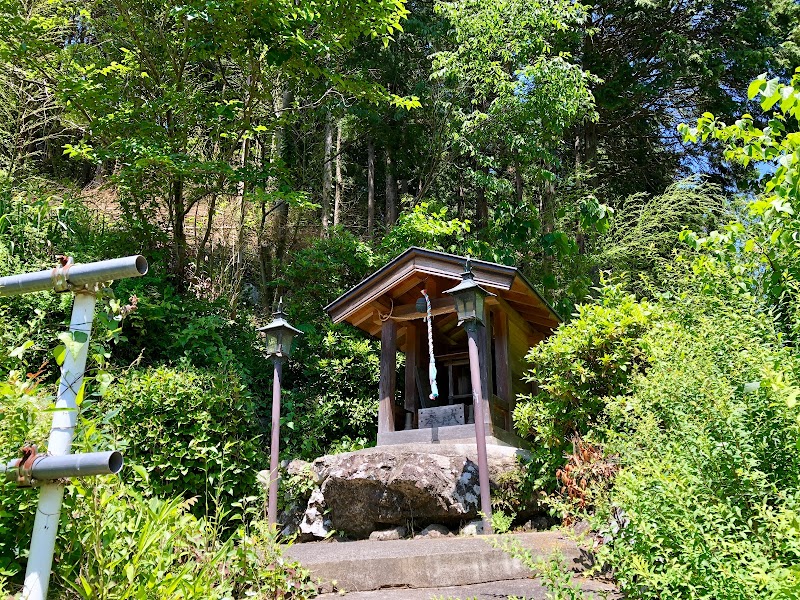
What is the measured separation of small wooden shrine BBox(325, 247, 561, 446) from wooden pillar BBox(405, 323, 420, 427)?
1 cm

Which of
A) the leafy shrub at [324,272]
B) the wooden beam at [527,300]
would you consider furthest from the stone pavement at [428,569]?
the leafy shrub at [324,272]

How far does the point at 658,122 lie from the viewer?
17344mm

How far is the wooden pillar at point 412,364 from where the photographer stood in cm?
926

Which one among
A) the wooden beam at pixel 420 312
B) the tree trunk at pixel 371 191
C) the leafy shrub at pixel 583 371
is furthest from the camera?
the tree trunk at pixel 371 191

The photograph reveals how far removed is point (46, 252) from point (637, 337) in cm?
952

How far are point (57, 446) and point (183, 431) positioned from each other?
560 centimetres

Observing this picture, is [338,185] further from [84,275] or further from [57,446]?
[57,446]

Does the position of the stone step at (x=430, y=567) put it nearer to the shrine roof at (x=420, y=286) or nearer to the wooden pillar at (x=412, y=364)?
the shrine roof at (x=420, y=286)

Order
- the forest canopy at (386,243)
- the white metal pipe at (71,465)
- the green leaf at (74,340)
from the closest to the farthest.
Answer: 1. the white metal pipe at (71,465)
2. the green leaf at (74,340)
3. the forest canopy at (386,243)

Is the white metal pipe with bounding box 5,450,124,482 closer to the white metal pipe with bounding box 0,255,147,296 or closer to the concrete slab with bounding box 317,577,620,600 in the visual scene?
the white metal pipe with bounding box 0,255,147,296

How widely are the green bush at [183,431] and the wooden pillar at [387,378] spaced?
172 cm

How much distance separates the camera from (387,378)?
347 inches

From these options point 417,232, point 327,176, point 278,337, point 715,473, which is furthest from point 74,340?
point 327,176

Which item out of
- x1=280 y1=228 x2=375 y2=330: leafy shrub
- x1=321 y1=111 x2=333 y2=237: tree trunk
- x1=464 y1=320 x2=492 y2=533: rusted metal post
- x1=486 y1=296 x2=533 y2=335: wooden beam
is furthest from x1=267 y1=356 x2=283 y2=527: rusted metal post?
x1=321 y1=111 x2=333 y2=237: tree trunk
